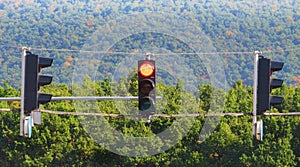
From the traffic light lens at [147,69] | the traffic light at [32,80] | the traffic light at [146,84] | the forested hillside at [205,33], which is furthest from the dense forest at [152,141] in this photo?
the traffic light at [32,80]

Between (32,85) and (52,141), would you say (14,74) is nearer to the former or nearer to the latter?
(52,141)

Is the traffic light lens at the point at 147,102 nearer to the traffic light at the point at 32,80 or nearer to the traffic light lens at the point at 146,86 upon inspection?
the traffic light lens at the point at 146,86

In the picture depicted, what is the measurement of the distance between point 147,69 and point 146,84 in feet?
1.29

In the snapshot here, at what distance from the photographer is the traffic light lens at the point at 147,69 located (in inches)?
1200

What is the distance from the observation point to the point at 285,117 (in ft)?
291

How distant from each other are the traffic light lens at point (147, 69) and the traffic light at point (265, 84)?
9.27 feet

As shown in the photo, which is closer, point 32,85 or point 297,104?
point 32,85

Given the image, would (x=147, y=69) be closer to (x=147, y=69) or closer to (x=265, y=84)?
(x=147, y=69)

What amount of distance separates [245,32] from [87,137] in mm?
87482

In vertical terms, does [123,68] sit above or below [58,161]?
above

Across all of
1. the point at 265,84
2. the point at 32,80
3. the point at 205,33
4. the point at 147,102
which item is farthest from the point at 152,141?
the point at 205,33

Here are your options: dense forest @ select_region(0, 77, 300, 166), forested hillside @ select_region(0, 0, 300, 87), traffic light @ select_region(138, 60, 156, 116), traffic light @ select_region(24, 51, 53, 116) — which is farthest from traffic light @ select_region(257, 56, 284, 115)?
forested hillside @ select_region(0, 0, 300, 87)

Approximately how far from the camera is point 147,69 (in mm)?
30531

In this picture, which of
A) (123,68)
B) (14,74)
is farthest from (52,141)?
(14,74)
